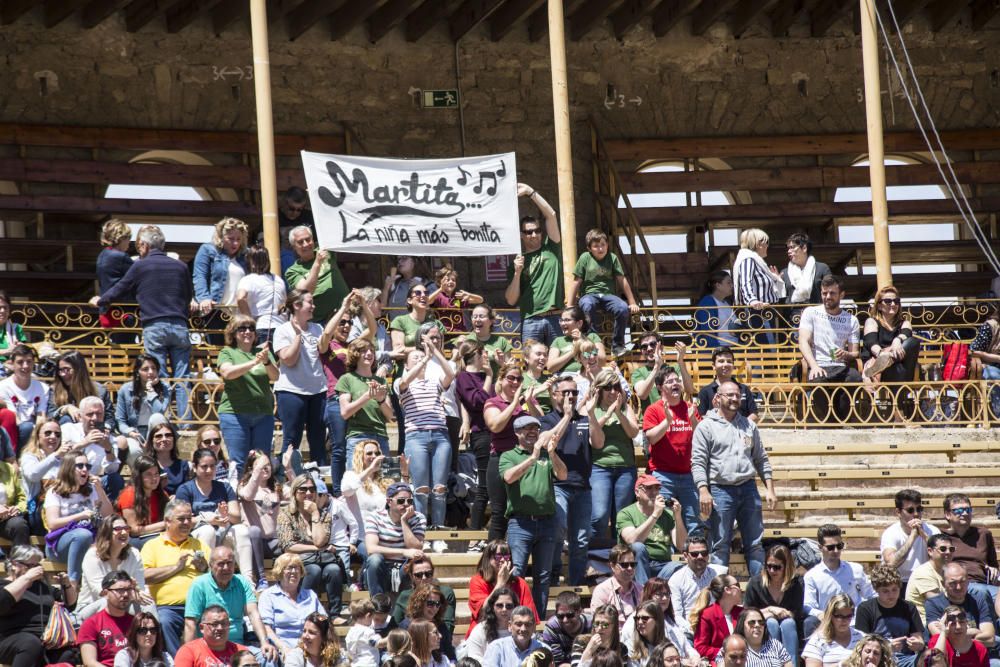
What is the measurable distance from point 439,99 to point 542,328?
19.2 feet

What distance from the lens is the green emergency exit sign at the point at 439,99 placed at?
19750 mm

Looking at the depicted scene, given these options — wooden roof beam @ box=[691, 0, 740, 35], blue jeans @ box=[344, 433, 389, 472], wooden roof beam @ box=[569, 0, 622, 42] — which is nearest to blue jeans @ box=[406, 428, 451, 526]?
blue jeans @ box=[344, 433, 389, 472]

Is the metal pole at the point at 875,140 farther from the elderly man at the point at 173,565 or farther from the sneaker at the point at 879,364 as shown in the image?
the elderly man at the point at 173,565

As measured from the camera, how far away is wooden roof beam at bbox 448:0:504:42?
63.3 ft

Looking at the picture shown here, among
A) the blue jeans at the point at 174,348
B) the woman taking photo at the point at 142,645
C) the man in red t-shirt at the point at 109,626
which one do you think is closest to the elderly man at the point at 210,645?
the woman taking photo at the point at 142,645

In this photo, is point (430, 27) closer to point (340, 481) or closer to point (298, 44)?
point (298, 44)

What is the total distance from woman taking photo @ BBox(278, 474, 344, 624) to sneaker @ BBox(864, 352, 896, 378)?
4.99 metres

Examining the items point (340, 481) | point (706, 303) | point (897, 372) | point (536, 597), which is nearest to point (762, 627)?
point (536, 597)

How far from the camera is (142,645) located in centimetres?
964

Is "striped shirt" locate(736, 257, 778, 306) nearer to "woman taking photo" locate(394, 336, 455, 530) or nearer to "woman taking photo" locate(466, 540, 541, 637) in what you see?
"woman taking photo" locate(394, 336, 455, 530)

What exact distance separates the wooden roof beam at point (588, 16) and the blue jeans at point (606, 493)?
8218mm

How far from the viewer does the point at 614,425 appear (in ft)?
40.1

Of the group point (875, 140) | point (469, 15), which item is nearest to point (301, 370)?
point (875, 140)

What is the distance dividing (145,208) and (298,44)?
2.45 meters
